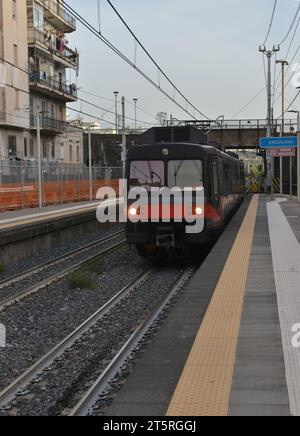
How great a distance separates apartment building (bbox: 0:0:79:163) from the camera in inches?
1780

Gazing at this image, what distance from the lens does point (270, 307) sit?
24.6 ft

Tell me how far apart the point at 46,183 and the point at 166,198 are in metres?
17.3

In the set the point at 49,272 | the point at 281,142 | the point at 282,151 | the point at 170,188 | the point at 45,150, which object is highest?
the point at 45,150

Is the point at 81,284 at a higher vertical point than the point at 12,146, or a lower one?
lower

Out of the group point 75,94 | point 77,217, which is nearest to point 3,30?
point 75,94

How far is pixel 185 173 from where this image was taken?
44.8 feet

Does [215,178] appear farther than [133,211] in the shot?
Yes

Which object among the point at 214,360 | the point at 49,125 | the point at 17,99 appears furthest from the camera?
the point at 49,125

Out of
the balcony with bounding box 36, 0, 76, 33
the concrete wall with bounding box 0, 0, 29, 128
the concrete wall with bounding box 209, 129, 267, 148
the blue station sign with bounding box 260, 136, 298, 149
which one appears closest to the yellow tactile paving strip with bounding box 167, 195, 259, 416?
the blue station sign with bounding box 260, 136, 298, 149

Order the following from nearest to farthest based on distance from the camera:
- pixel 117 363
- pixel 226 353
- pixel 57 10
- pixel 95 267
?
pixel 226 353
pixel 117 363
pixel 95 267
pixel 57 10

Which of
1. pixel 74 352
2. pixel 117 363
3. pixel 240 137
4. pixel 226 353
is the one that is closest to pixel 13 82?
pixel 240 137

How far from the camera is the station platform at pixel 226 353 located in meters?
4.49

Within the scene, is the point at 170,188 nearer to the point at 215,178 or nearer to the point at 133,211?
the point at 133,211
